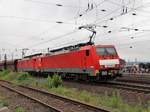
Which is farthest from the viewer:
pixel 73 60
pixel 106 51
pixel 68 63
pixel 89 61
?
pixel 68 63

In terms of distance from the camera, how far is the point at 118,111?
1102 centimetres

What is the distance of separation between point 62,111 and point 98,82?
14208 millimetres

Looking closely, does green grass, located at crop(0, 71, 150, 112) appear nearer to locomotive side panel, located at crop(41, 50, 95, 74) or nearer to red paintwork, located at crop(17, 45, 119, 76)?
red paintwork, located at crop(17, 45, 119, 76)

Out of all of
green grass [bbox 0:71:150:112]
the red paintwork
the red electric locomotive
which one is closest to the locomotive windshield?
the red electric locomotive

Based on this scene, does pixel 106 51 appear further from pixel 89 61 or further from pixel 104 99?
pixel 104 99

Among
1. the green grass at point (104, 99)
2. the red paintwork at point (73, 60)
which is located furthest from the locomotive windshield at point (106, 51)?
the green grass at point (104, 99)

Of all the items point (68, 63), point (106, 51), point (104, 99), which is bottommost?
point (104, 99)

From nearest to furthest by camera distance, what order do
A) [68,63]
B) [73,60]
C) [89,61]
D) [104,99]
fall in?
1. [104,99]
2. [89,61]
3. [73,60]
4. [68,63]

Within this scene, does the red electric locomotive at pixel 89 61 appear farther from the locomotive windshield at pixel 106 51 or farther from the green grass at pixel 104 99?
the green grass at pixel 104 99

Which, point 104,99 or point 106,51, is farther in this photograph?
point 106,51

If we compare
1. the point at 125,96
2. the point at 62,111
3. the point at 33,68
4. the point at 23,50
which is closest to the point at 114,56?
the point at 125,96

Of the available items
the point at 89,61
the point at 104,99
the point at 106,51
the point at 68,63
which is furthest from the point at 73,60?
the point at 104,99

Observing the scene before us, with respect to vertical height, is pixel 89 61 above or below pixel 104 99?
above

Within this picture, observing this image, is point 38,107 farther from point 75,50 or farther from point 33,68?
point 33,68
